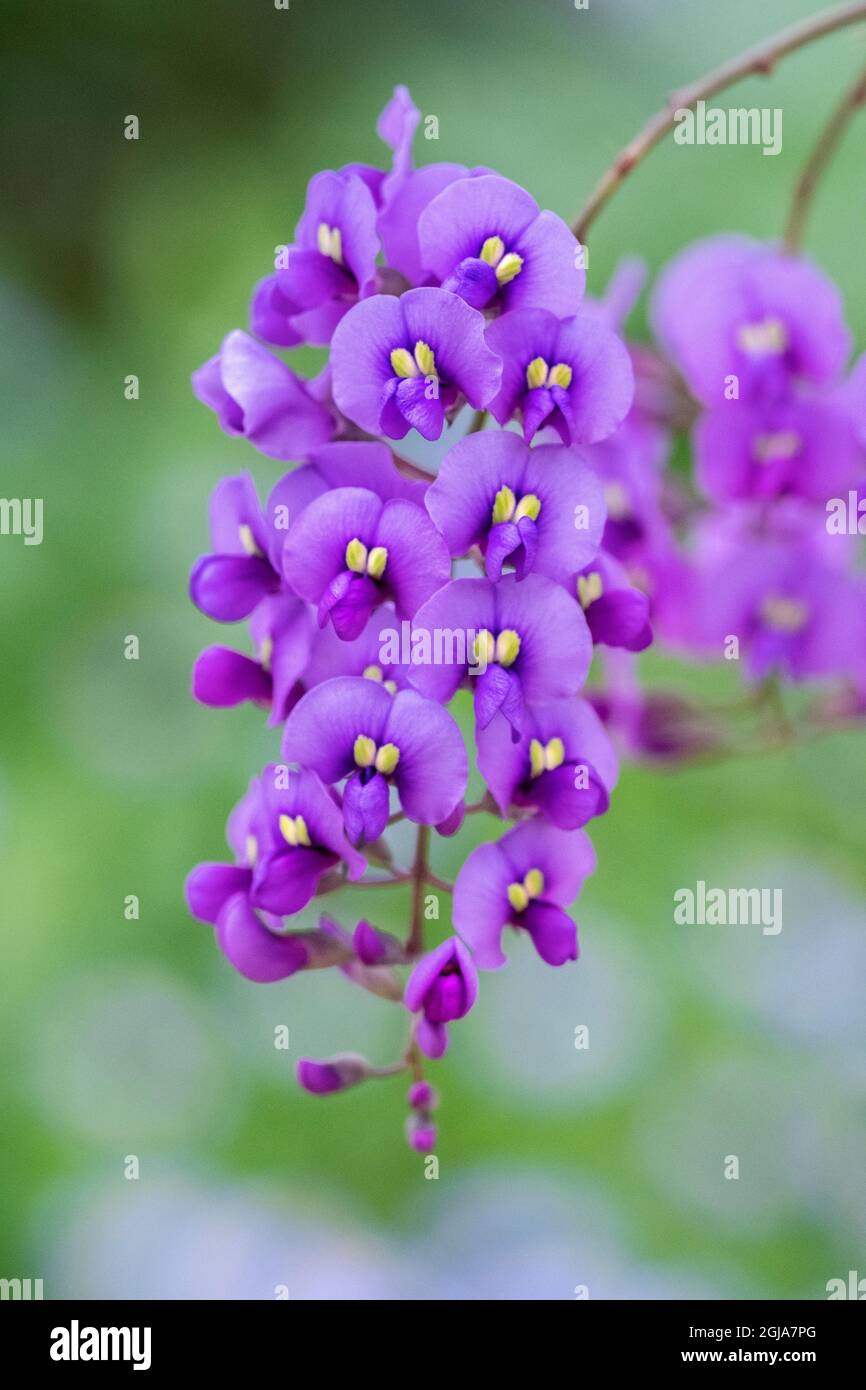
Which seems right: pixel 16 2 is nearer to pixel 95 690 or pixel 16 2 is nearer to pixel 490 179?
pixel 95 690

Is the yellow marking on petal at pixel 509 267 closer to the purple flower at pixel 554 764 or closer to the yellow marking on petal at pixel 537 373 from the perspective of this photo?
the yellow marking on petal at pixel 537 373

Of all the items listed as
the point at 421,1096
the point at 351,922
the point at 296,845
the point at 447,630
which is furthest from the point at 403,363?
the point at 351,922

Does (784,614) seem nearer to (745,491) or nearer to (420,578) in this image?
(745,491)

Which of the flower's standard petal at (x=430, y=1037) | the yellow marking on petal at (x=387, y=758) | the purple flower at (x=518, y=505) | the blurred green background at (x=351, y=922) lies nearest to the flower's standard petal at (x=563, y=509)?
the purple flower at (x=518, y=505)

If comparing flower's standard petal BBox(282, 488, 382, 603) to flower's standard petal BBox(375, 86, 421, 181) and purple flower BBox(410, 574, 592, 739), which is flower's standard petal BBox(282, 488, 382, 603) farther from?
flower's standard petal BBox(375, 86, 421, 181)


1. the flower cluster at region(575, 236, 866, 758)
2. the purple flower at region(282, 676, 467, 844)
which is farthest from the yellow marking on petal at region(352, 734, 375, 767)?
the flower cluster at region(575, 236, 866, 758)

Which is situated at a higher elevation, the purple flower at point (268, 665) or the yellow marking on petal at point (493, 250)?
the yellow marking on petal at point (493, 250)
